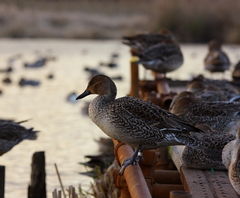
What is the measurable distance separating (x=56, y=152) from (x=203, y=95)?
3201 millimetres

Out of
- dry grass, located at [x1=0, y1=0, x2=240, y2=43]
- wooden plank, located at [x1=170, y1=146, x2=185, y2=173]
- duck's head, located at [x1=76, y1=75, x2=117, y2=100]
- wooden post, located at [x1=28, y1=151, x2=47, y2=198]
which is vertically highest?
duck's head, located at [x1=76, y1=75, x2=117, y2=100]

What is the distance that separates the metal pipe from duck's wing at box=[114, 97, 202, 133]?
0.85 ft

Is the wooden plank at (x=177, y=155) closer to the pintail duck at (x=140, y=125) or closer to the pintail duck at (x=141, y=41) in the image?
the pintail duck at (x=140, y=125)

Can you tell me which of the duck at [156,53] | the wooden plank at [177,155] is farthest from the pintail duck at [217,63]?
the wooden plank at [177,155]

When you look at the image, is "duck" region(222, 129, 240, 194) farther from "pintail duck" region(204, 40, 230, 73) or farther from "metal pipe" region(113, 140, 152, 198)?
"pintail duck" region(204, 40, 230, 73)

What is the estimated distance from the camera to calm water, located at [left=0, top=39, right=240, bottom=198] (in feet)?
26.7

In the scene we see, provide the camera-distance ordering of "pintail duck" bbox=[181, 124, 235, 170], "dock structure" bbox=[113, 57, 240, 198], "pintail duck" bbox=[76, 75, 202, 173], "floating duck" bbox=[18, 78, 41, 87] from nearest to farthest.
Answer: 1. "dock structure" bbox=[113, 57, 240, 198]
2. "pintail duck" bbox=[76, 75, 202, 173]
3. "pintail duck" bbox=[181, 124, 235, 170]
4. "floating duck" bbox=[18, 78, 41, 87]

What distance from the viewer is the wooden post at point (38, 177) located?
6.39 m

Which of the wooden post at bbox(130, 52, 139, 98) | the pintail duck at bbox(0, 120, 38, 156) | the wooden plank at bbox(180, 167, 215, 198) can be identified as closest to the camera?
the wooden plank at bbox(180, 167, 215, 198)

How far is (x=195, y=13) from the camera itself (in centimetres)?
3092

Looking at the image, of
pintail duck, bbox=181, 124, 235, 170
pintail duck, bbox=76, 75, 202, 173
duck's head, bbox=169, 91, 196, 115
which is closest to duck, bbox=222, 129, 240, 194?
pintail duck, bbox=76, 75, 202, 173

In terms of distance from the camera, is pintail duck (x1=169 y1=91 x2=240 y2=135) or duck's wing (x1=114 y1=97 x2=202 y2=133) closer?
duck's wing (x1=114 y1=97 x2=202 y2=133)

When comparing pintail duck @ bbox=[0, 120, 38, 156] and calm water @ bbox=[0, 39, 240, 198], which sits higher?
pintail duck @ bbox=[0, 120, 38, 156]

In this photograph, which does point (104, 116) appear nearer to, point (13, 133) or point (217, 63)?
point (13, 133)
